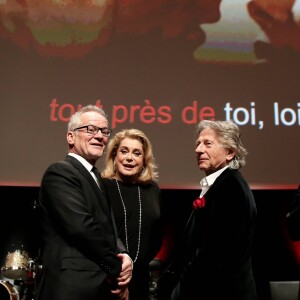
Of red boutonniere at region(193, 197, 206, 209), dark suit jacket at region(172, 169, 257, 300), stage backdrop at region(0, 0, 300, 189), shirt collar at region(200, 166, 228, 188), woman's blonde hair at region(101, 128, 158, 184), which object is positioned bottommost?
dark suit jacket at region(172, 169, 257, 300)

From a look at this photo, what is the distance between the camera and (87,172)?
198 centimetres

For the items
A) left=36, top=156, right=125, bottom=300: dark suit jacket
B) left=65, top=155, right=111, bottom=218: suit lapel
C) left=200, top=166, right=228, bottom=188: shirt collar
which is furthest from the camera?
left=200, top=166, right=228, bottom=188: shirt collar

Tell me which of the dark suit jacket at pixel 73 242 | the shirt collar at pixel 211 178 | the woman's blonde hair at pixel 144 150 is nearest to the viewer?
the dark suit jacket at pixel 73 242

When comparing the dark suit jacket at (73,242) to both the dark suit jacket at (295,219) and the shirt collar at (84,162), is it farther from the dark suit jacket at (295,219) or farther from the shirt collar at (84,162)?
the dark suit jacket at (295,219)

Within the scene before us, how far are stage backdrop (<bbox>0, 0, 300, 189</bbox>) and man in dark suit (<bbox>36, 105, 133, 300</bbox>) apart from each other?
1621 millimetres

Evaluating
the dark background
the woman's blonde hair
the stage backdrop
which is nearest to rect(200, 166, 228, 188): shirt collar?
the woman's blonde hair

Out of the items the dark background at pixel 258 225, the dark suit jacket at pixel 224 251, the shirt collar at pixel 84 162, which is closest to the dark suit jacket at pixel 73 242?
the shirt collar at pixel 84 162

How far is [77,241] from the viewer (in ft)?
5.91

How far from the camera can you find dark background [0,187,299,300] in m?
4.53

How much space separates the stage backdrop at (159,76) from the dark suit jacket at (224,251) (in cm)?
145

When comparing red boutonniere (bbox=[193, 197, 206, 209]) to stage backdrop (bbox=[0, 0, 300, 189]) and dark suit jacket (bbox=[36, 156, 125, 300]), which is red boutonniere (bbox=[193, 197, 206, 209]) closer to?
dark suit jacket (bbox=[36, 156, 125, 300])

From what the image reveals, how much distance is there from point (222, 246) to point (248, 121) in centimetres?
180

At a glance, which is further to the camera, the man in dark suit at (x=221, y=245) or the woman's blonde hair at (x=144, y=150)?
the woman's blonde hair at (x=144, y=150)

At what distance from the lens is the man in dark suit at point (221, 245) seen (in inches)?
77.9
